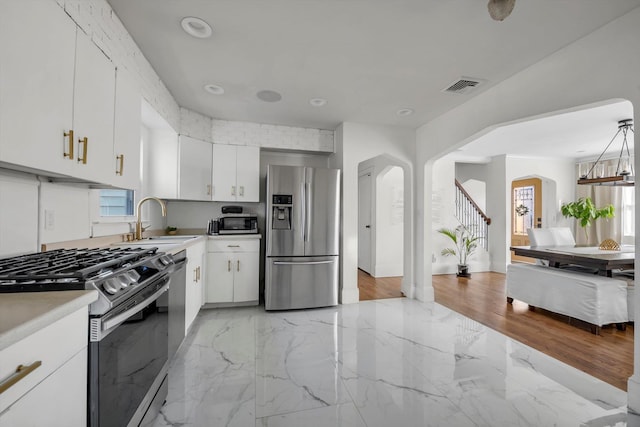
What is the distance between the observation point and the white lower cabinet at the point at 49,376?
61cm

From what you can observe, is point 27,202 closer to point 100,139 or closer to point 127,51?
point 100,139

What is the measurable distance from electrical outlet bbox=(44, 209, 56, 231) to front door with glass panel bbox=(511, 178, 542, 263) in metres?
8.50

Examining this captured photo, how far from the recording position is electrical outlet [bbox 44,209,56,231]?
160 cm

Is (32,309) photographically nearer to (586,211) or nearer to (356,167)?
(356,167)

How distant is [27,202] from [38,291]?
89 cm

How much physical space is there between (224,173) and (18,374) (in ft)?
10.7

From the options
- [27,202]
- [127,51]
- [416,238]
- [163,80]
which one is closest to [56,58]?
[27,202]

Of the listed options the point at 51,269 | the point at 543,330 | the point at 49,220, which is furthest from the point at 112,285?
the point at 543,330

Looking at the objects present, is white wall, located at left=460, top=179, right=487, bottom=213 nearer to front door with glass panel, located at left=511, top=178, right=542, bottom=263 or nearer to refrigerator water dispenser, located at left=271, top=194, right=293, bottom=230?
front door with glass panel, located at left=511, top=178, right=542, bottom=263

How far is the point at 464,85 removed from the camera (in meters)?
2.70

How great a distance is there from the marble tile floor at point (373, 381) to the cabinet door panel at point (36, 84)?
1516 mm

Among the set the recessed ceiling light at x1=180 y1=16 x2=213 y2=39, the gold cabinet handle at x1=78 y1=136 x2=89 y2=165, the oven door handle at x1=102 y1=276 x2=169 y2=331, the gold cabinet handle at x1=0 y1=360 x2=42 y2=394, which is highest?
the recessed ceiling light at x1=180 y1=16 x2=213 y2=39

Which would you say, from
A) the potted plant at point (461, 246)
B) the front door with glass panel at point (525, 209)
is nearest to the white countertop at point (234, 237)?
the potted plant at point (461, 246)

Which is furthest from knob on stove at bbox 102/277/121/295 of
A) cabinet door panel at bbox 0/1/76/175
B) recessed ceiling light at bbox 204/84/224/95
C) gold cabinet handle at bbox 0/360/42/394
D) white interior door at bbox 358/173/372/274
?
white interior door at bbox 358/173/372/274
